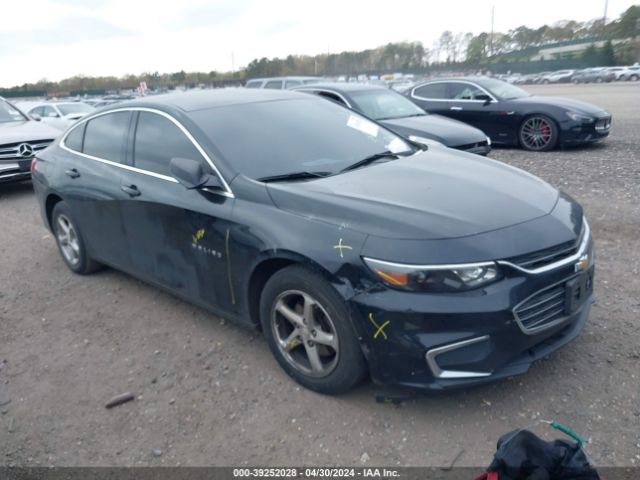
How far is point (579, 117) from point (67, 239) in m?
8.67

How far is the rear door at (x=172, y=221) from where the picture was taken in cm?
363

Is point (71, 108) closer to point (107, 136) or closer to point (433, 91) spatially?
point (433, 91)

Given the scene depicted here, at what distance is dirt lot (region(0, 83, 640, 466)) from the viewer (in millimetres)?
2873

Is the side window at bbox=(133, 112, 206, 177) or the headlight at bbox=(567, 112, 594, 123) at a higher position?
the side window at bbox=(133, 112, 206, 177)

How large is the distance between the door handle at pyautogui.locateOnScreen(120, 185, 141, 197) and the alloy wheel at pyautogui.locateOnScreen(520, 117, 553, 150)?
836 centimetres

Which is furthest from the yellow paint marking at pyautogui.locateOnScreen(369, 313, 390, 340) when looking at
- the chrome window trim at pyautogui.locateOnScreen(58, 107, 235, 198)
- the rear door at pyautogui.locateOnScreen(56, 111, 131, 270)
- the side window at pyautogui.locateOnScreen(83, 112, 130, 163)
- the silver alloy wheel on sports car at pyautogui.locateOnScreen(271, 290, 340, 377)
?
the side window at pyautogui.locateOnScreen(83, 112, 130, 163)

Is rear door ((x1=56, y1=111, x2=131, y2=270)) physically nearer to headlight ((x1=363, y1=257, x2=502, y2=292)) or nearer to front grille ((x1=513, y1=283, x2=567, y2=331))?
headlight ((x1=363, y1=257, x2=502, y2=292))

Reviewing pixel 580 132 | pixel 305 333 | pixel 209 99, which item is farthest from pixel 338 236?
pixel 580 132

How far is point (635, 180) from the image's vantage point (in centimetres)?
761

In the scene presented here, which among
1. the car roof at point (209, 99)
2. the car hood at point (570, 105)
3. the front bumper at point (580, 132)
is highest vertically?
the car roof at point (209, 99)

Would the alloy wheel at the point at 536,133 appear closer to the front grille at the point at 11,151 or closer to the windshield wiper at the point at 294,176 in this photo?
the windshield wiper at the point at 294,176

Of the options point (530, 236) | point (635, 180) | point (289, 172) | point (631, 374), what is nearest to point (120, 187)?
point (289, 172)

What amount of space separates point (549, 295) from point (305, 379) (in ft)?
4.59

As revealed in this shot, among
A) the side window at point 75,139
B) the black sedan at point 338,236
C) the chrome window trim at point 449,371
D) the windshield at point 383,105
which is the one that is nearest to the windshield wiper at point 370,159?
the black sedan at point 338,236
